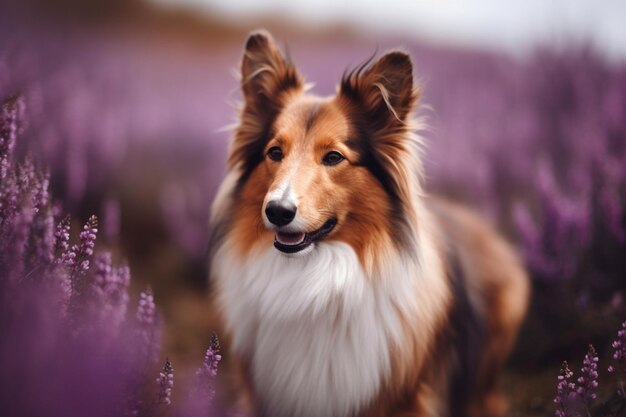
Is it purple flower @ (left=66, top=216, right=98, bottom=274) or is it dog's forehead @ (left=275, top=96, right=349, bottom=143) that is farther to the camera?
dog's forehead @ (left=275, top=96, right=349, bottom=143)

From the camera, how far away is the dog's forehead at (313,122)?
2.59 m

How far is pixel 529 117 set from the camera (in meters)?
5.53

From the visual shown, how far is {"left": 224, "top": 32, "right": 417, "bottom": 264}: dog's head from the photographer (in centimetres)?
247

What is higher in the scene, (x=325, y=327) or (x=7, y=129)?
(x=7, y=129)

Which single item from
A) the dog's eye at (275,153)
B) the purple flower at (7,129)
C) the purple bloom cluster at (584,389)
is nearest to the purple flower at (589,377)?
the purple bloom cluster at (584,389)

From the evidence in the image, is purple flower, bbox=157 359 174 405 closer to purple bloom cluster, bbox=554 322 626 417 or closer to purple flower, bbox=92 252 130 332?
purple flower, bbox=92 252 130 332

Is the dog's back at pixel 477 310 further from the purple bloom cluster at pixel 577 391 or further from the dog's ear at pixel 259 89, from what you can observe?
the dog's ear at pixel 259 89

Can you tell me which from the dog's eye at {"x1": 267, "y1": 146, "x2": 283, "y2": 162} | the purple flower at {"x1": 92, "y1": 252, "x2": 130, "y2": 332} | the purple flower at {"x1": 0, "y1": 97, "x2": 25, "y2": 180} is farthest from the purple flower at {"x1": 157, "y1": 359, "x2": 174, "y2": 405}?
the dog's eye at {"x1": 267, "y1": 146, "x2": 283, "y2": 162}

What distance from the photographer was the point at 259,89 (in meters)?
2.97

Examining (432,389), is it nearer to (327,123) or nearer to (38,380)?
(327,123)

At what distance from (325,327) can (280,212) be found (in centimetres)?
71

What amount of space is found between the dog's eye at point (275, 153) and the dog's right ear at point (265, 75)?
1.13 ft

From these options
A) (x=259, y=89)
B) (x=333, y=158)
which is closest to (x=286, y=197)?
(x=333, y=158)

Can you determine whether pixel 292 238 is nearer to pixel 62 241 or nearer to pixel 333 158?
pixel 333 158
